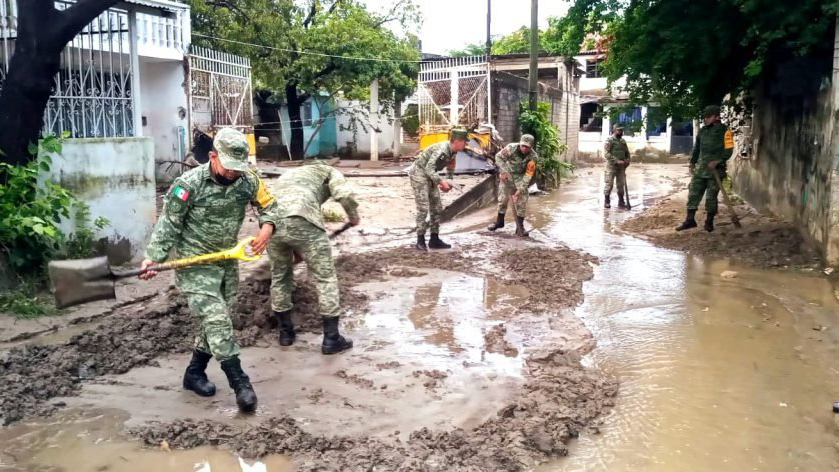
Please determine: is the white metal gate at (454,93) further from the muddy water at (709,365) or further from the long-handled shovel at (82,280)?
the long-handled shovel at (82,280)

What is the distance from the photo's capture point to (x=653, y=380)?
192 inches

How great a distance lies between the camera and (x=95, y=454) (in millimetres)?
3691

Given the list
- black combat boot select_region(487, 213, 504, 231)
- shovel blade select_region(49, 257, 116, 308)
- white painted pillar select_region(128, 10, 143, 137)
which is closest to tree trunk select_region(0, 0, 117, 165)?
white painted pillar select_region(128, 10, 143, 137)

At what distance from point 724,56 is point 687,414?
6.01 meters

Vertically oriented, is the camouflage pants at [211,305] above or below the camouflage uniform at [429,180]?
below

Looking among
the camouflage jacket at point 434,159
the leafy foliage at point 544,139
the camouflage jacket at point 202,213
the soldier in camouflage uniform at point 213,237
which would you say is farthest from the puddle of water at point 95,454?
the leafy foliage at point 544,139

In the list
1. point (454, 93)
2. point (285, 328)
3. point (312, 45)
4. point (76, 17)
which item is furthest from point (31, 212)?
point (312, 45)

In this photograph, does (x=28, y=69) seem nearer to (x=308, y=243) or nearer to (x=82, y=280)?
(x=82, y=280)

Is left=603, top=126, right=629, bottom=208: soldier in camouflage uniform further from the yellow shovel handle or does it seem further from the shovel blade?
the shovel blade

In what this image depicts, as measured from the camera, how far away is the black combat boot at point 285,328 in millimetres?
5465

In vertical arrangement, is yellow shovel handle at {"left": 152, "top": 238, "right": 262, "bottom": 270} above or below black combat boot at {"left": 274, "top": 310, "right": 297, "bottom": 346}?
above

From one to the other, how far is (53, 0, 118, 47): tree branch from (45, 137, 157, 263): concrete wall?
95 centimetres

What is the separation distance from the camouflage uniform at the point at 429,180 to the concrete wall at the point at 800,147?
4.20 meters

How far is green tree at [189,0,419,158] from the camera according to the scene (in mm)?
17359
